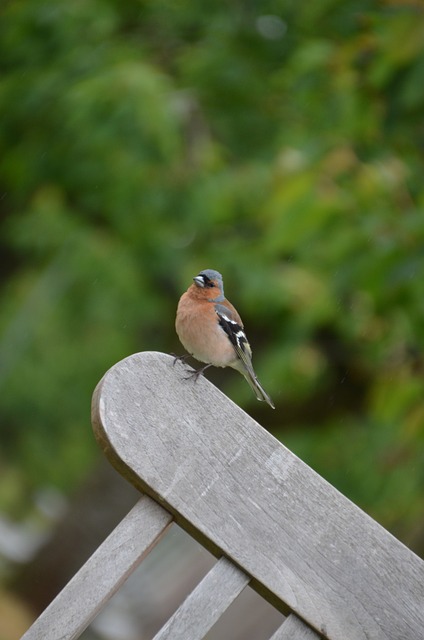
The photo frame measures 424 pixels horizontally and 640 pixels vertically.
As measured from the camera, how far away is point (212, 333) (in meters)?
3.73

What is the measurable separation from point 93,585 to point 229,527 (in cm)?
32

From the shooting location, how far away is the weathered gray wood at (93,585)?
2067 millimetres

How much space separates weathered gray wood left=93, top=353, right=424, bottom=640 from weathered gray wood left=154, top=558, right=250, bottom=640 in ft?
0.13

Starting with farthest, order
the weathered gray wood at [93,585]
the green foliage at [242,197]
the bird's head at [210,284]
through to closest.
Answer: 1. the green foliage at [242,197]
2. the bird's head at [210,284]
3. the weathered gray wood at [93,585]

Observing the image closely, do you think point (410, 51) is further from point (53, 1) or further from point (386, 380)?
point (53, 1)

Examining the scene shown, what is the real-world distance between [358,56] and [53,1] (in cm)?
330

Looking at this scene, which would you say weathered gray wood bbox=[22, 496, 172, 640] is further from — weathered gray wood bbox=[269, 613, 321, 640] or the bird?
the bird

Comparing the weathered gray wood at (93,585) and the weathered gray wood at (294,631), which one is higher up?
the weathered gray wood at (294,631)

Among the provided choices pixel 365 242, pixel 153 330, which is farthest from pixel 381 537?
pixel 153 330

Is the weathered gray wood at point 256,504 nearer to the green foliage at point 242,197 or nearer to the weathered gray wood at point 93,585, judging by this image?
the weathered gray wood at point 93,585

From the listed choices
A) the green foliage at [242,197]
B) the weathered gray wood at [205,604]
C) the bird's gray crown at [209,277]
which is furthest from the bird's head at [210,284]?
the weathered gray wood at [205,604]

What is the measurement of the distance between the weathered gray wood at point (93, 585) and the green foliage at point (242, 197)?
9.38ft

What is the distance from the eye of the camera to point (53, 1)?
25.9 feet

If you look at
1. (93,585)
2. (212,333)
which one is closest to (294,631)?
(93,585)
